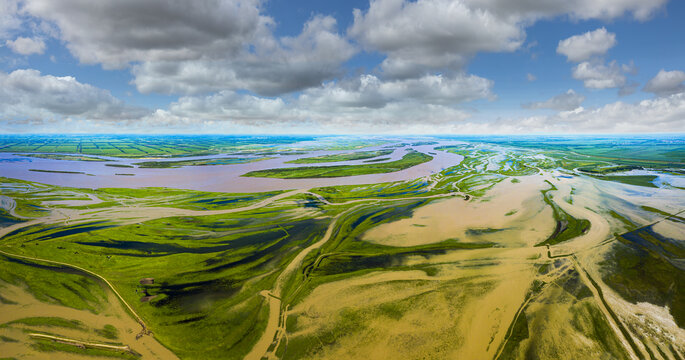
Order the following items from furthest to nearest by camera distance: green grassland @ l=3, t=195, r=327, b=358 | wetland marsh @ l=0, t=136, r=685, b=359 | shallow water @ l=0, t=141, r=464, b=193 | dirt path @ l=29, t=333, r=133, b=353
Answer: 1. shallow water @ l=0, t=141, r=464, b=193
2. green grassland @ l=3, t=195, r=327, b=358
3. wetland marsh @ l=0, t=136, r=685, b=359
4. dirt path @ l=29, t=333, r=133, b=353

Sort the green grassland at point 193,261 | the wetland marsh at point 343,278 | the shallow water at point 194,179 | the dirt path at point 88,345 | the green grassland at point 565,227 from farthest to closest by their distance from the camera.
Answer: the shallow water at point 194,179 → the green grassland at point 565,227 → the green grassland at point 193,261 → the wetland marsh at point 343,278 → the dirt path at point 88,345

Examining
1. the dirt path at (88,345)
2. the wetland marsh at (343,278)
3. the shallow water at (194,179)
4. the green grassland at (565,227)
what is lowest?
the dirt path at (88,345)

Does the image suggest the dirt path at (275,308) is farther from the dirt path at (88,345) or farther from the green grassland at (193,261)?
the dirt path at (88,345)

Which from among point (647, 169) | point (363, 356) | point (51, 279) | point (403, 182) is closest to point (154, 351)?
point (363, 356)

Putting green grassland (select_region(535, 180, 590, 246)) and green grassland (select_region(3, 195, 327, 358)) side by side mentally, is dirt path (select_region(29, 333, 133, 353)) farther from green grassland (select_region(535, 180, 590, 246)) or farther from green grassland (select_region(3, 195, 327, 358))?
green grassland (select_region(535, 180, 590, 246))

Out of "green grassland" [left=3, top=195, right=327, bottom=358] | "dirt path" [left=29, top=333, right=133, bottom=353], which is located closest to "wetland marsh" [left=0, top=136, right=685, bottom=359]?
"dirt path" [left=29, top=333, right=133, bottom=353]

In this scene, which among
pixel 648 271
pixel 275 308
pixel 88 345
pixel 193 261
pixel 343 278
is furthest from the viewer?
pixel 193 261

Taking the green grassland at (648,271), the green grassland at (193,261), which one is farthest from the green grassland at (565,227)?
the green grassland at (193,261)

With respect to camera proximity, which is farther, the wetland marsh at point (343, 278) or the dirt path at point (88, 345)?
the wetland marsh at point (343, 278)

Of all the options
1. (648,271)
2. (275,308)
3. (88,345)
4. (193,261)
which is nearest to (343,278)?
(275,308)

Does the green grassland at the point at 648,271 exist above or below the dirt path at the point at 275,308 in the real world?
above

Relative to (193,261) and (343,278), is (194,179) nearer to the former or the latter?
(193,261)

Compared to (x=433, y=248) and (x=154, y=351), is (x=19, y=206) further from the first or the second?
(x=433, y=248)
